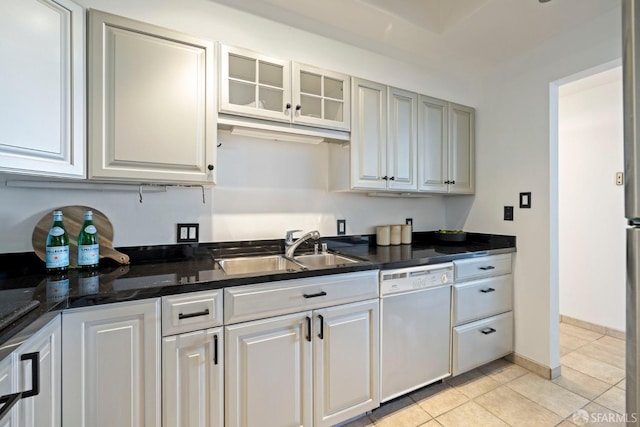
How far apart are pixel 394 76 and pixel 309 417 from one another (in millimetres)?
2237

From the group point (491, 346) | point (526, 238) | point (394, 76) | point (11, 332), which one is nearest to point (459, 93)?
point (394, 76)

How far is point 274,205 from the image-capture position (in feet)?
6.49

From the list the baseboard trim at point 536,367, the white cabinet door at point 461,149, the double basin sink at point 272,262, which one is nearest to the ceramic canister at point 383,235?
the double basin sink at point 272,262

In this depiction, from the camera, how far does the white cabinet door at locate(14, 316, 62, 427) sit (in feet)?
2.65

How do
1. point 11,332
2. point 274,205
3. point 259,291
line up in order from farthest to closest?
point 274,205 < point 259,291 < point 11,332

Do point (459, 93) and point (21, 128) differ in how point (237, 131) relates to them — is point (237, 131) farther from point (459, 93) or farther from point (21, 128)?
point (459, 93)

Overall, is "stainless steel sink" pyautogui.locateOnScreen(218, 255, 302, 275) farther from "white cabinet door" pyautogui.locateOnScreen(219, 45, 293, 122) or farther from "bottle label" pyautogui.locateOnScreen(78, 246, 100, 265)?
"white cabinet door" pyautogui.locateOnScreen(219, 45, 293, 122)

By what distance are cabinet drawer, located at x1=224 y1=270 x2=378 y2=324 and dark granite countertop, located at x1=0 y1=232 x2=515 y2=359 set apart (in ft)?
0.13

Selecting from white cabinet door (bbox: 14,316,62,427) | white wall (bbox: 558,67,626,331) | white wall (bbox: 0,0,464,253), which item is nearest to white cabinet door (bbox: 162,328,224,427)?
white cabinet door (bbox: 14,316,62,427)

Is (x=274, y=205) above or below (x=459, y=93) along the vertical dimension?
below

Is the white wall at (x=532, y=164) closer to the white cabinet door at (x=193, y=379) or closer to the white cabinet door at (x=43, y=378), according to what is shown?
the white cabinet door at (x=193, y=379)

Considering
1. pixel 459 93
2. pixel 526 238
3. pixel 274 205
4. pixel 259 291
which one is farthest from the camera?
pixel 459 93

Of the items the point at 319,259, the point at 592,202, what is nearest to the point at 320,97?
the point at 319,259

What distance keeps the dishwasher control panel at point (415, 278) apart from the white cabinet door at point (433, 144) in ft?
2.27
